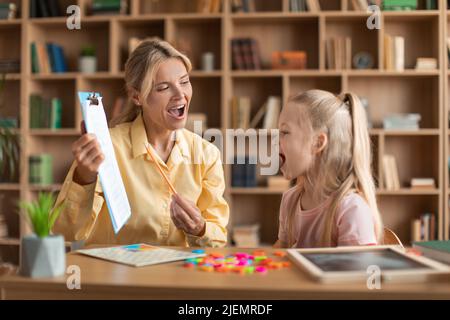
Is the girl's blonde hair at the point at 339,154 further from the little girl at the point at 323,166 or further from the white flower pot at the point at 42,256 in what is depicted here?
the white flower pot at the point at 42,256

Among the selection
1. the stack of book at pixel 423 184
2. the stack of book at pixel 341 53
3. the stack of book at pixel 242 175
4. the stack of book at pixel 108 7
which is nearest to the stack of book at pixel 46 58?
the stack of book at pixel 108 7

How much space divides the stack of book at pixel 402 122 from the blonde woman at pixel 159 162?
239cm

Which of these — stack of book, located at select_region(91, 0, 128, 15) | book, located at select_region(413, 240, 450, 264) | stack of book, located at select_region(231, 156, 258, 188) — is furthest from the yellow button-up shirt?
stack of book, located at select_region(91, 0, 128, 15)

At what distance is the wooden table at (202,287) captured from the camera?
1.02 m

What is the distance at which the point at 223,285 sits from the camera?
41.7 inches

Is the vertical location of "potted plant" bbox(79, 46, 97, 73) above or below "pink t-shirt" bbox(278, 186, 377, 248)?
above

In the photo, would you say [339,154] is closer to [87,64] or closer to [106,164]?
[106,164]

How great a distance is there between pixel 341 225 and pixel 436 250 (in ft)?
0.95

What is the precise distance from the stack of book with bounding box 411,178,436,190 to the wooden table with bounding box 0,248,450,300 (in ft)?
10.4

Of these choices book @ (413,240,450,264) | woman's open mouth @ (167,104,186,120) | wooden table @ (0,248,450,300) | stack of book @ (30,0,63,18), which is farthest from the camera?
stack of book @ (30,0,63,18)

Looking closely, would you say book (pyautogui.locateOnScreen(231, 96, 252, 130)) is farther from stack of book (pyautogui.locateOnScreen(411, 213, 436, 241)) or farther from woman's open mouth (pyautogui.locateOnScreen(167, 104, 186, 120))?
woman's open mouth (pyautogui.locateOnScreen(167, 104, 186, 120))

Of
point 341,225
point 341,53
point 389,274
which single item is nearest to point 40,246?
point 389,274

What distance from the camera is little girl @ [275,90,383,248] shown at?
156 cm

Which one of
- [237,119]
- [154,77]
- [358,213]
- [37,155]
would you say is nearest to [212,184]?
[154,77]
